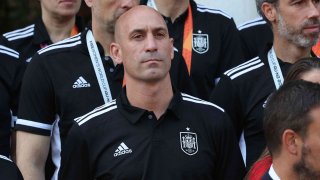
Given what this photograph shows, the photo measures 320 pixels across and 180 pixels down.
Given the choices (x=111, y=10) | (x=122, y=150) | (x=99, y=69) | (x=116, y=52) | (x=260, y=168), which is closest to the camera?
(x=260, y=168)

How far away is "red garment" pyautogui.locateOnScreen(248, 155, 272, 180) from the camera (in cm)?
565

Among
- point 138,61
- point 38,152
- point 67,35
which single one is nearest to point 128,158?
point 138,61

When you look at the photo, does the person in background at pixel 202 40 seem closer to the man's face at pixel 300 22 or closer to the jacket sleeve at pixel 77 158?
the man's face at pixel 300 22

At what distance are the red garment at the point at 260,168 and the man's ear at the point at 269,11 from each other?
67.1 inches

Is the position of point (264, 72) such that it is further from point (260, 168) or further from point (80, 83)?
point (260, 168)

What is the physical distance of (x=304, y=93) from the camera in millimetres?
5508

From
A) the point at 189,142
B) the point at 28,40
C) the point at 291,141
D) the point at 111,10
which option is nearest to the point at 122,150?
the point at 189,142

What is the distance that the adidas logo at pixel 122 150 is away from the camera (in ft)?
20.0

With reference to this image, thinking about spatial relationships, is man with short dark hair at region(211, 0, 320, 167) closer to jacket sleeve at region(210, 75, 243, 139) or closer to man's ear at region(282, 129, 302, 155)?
jacket sleeve at region(210, 75, 243, 139)

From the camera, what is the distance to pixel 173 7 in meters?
7.69

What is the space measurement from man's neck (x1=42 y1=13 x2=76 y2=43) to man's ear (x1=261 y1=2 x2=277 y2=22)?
1.52 metres

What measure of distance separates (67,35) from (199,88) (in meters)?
1.29

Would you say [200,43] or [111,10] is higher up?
[111,10]

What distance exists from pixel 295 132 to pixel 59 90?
192 cm
